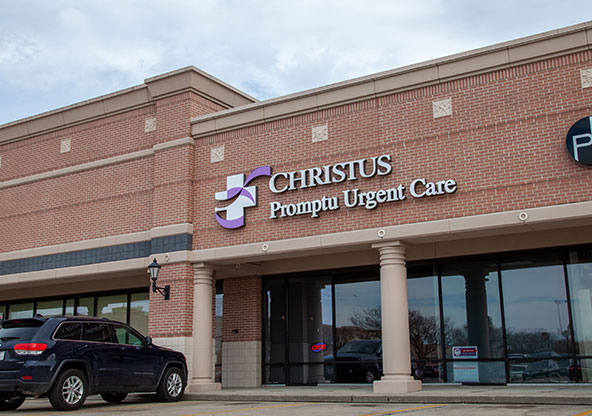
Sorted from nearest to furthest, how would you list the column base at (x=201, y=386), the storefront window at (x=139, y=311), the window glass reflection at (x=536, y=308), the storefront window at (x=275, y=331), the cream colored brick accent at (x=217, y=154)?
the window glass reflection at (x=536, y=308)
the column base at (x=201, y=386)
the cream colored brick accent at (x=217, y=154)
the storefront window at (x=275, y=331)
the storefront window at (x=139, y=311)

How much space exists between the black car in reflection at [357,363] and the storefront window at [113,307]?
7474 mm

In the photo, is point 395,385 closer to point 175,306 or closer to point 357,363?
point 357,363

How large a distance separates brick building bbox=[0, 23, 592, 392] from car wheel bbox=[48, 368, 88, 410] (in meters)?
5.03

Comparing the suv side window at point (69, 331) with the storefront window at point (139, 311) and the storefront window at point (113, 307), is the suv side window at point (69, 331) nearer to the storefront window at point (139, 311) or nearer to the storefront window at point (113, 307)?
the storefront window at point (139, 311)

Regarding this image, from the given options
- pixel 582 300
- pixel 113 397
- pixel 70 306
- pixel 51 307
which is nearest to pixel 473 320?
pixel 582 300

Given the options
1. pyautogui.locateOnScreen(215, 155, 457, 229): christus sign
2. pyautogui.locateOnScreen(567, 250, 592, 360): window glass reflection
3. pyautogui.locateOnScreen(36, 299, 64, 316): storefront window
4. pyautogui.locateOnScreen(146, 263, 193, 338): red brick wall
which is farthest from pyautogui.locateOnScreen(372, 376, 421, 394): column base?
pyautogui.locateOnScreen(36, 299, 64, 316): storefront window

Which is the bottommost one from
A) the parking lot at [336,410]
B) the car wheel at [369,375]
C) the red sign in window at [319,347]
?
the parking lot at [336,410]

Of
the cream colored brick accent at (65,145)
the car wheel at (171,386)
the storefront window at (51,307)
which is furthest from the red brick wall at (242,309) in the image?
the storefront window at (51,307)

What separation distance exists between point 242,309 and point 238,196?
12.5 ft

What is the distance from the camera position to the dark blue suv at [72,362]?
11.6 meters

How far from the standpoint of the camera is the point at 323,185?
1627cm

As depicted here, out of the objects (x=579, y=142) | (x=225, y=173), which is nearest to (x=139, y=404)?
(x=225, y=173)

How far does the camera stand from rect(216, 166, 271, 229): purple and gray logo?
1720 centimetres

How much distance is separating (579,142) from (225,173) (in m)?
8.82
